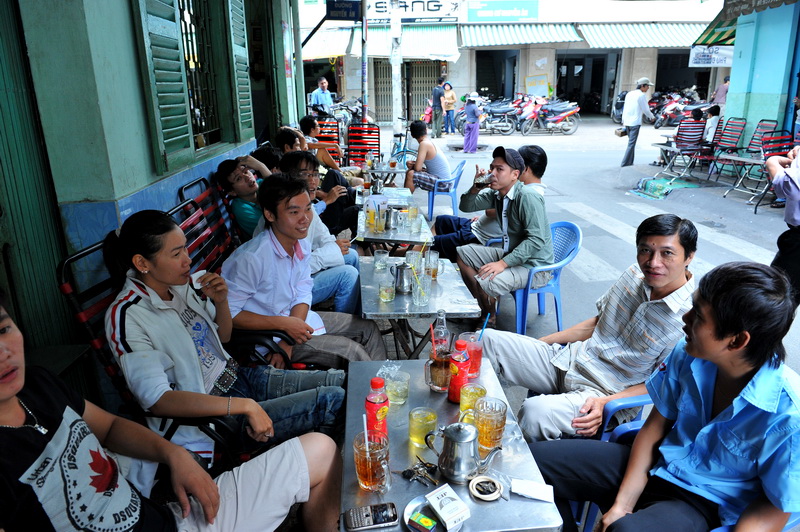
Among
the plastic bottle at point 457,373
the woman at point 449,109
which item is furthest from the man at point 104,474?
the woman at point 449,109

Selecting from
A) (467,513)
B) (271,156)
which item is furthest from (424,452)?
(271,156)

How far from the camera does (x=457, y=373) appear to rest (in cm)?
188

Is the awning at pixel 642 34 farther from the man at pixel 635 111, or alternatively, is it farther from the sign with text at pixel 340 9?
the sign with text at pixel 340 9

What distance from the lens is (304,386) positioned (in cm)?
237

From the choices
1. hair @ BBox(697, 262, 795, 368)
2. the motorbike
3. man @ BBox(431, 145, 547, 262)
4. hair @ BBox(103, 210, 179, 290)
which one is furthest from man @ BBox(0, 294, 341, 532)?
the motorbike

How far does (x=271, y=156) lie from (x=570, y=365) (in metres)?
3.84

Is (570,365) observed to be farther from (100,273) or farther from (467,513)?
(100,273)

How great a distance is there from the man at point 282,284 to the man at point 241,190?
1.31 metres

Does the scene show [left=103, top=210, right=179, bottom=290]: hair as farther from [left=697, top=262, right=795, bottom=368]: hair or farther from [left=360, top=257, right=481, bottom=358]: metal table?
[left=697, top=262, right=795, bottom=368]: hair

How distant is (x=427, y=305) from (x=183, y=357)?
4.04 feet

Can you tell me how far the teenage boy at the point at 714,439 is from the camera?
4.89 ft

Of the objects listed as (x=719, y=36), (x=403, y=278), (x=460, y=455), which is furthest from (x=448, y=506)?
(x=719, y=36)

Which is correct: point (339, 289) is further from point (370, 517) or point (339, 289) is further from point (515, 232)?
point (370, 517)

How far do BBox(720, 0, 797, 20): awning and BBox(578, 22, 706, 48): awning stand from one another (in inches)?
388
